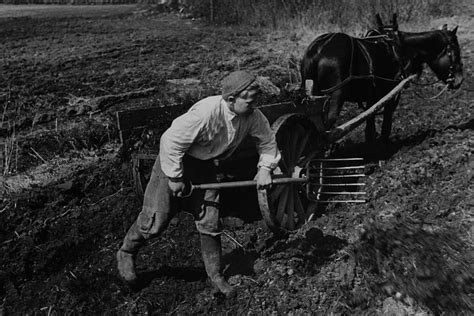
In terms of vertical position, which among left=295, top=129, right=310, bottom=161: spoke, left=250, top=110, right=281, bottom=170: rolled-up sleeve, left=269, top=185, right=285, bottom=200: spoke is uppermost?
Answer: left=250, top=110, right=281, bottom=170: rolled-up sleeve

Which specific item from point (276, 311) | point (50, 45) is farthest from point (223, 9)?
point (276, 311)

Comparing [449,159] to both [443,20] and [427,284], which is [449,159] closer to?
[427,284]

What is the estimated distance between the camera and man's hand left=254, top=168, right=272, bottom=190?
12.3 feet

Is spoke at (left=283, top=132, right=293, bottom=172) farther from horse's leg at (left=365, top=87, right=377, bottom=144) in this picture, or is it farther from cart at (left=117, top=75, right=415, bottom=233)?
horse's leg at (left=365, top=87, right=377, bottom=144)

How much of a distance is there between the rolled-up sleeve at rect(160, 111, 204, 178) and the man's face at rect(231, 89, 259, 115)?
257 mm

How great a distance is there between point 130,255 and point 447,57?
550 centimetres

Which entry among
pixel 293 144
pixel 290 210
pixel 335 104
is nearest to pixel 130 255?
pixel 290 210

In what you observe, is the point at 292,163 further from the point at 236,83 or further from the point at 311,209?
the point at 236,83

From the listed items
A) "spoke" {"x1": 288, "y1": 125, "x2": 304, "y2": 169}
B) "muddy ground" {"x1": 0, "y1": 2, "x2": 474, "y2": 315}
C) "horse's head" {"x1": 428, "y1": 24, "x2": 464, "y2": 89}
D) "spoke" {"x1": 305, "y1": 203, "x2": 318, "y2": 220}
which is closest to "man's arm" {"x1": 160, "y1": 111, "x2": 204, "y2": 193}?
"muddy ground" {"x1": 0, "y1": 2, "x2": 474, "y2": 315}

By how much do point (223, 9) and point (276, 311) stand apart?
18924mm

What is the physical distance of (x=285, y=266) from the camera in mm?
4207

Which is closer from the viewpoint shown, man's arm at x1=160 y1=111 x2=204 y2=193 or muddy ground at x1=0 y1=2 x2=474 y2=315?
man's arm at x1=160 y1=111 x2=204 y2=193

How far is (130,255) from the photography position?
157 inches

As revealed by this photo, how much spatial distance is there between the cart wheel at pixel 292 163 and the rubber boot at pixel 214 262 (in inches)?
22.9
